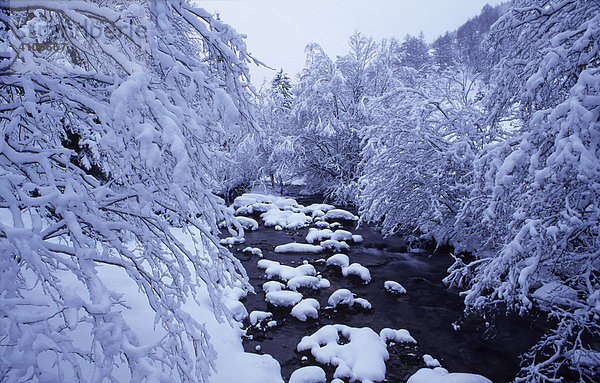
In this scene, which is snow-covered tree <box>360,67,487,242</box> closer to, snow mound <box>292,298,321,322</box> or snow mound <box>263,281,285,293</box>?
snow mound <box>263,281,285,293</box>

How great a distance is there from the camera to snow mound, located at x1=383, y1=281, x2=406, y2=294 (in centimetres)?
770

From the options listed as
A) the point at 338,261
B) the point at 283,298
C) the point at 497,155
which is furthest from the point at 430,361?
the point at 338,261

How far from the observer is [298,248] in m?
10.5

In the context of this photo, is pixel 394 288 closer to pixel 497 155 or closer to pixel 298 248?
pixel 298 248

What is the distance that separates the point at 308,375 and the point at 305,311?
182cm

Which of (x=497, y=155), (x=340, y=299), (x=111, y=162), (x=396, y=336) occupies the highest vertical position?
(x=497, y=155)

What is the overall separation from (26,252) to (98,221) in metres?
0.42

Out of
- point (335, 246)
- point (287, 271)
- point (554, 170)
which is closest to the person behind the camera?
point (554, 170)

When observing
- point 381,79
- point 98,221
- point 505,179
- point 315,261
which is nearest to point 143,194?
point 98,221

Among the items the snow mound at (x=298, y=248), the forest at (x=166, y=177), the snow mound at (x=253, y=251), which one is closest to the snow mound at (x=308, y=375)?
the forest at (x=166, y=177)

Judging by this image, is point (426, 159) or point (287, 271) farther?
point (426, 159)

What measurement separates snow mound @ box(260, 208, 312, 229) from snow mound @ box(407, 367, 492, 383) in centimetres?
910

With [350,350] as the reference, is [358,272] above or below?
above

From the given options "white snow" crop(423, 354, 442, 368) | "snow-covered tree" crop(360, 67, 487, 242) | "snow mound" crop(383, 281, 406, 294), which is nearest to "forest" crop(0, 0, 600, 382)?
"white snow" crop(423, 354, 442, 368)
